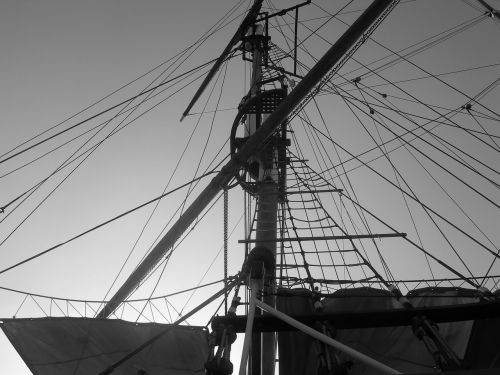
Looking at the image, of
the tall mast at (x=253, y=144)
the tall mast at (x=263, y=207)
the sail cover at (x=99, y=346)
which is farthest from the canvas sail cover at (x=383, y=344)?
the tall mast at (x=253, y=144)

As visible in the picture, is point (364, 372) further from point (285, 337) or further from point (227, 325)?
point (227, 325)

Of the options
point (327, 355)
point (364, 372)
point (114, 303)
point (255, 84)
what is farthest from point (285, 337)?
point (255, 84)

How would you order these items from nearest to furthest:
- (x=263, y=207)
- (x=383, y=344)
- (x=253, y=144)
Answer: (x=383, y=344) → (x=253, y=144) → (x=263, y=207)

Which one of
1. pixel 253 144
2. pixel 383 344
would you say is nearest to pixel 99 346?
pixel 383 344

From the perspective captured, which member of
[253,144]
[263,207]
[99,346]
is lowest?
[99,346]

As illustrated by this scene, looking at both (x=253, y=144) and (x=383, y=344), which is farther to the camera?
(x=253, y=144)

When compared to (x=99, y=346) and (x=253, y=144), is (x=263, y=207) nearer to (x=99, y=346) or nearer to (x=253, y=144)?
(x=253, y=144)

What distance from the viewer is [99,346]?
522 centimetres

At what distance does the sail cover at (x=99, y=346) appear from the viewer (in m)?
4.90

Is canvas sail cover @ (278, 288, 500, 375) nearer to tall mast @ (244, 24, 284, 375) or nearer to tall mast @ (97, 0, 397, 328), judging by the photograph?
tall mast @ (244, 24, 284, 375)

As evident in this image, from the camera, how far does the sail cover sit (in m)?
4.90

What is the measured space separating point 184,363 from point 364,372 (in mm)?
2154

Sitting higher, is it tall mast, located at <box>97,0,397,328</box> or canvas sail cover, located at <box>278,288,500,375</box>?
tall mast, located at <box>97,0,397,328</box>

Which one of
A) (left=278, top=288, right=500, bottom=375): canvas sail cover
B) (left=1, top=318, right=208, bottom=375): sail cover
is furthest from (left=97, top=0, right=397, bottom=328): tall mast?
(left=278, top=288, right=500, bottom=375): canvas sail cover
